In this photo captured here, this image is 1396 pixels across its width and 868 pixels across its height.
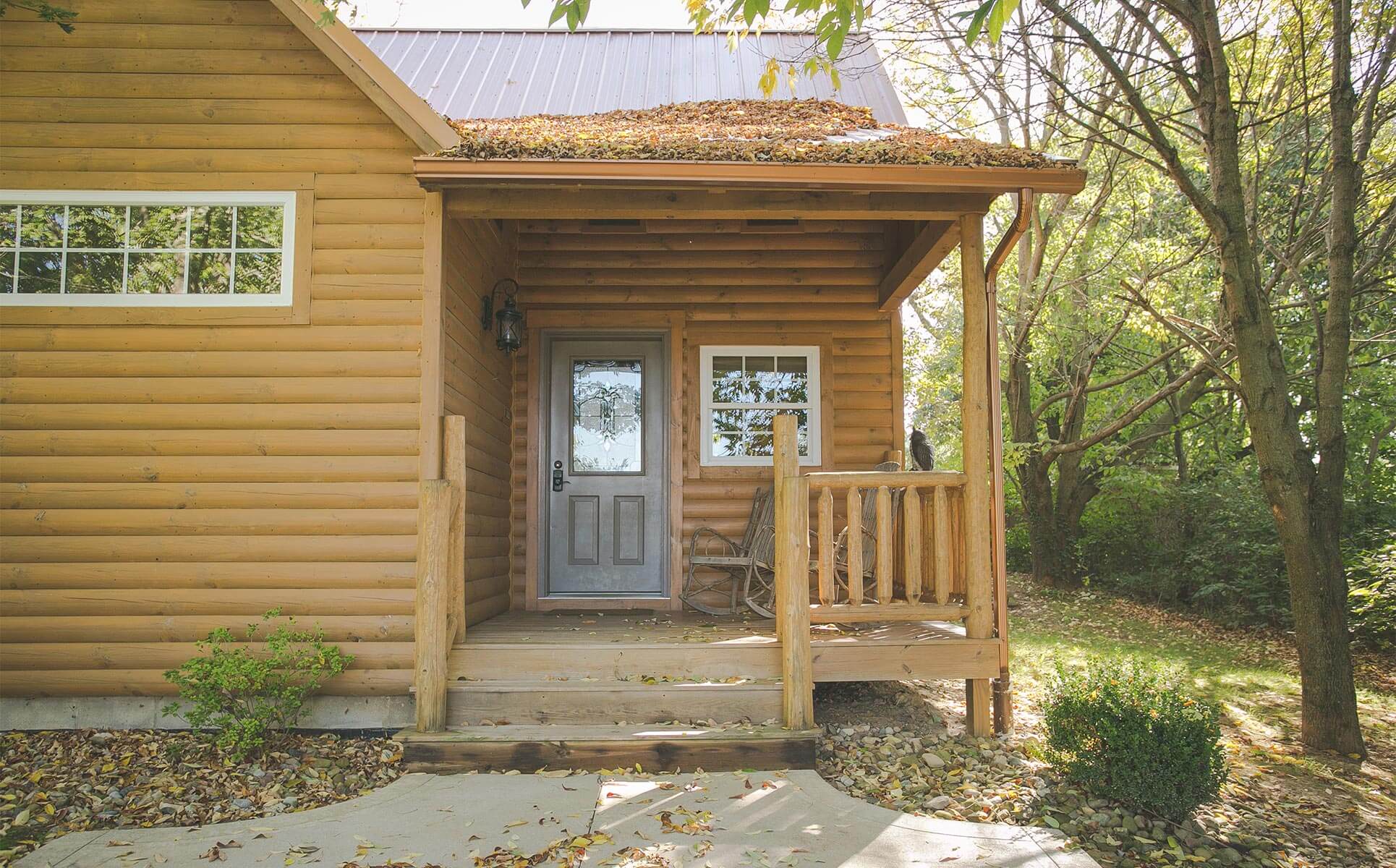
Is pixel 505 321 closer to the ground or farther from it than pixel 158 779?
farther from it

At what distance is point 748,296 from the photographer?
6.77 meters

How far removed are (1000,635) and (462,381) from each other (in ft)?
10.8

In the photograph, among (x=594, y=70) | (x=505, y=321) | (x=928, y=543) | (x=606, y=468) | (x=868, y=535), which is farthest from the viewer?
(x=594, y=70)

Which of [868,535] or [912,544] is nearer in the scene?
[912,544]

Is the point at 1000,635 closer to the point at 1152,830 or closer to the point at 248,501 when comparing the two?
the point at 1152,830

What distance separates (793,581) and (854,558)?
1.34 ft

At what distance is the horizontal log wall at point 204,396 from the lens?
456 cm

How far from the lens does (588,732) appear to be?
4180mm

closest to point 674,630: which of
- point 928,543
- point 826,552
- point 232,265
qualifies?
point 826,552

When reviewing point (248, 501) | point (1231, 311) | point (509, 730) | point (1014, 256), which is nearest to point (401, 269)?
point (248, 501)

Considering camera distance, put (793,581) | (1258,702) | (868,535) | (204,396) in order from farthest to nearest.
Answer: (1258,702) → (868,535) → (204,396) → (793,581)

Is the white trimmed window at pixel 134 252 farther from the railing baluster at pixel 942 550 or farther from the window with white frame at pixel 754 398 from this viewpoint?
the railing baluster at pixel 942 550

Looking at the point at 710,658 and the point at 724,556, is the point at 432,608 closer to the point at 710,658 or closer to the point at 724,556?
the point at 710,658

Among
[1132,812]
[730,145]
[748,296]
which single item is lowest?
[1132,812]
